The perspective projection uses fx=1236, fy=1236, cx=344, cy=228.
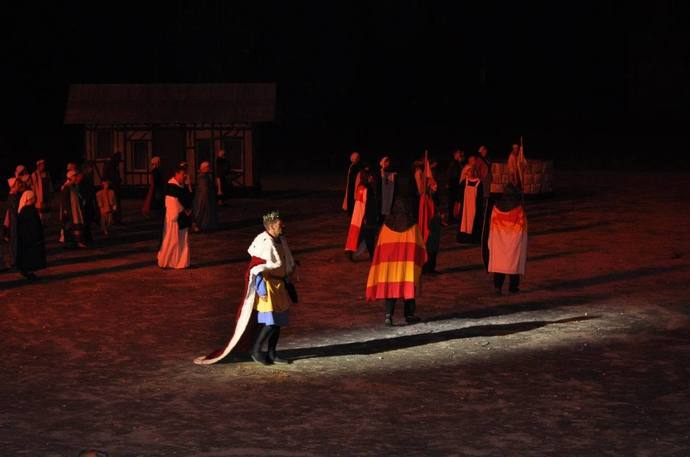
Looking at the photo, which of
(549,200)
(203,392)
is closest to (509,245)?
(203,392)

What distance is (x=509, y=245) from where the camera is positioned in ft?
56.7

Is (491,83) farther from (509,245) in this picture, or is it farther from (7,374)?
(7,374)

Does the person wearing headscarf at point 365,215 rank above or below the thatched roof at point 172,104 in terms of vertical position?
below

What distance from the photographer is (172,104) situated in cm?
3725

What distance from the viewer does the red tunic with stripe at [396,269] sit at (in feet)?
49.2

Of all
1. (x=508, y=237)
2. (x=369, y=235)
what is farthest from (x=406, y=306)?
(x=369, y=235)

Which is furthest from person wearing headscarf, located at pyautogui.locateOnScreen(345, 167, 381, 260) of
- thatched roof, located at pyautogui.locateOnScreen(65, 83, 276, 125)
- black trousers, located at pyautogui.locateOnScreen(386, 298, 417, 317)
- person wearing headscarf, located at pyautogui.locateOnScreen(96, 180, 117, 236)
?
thatched roof, located at pyautogui.locateOnScreen(65, 83, 276, 125)

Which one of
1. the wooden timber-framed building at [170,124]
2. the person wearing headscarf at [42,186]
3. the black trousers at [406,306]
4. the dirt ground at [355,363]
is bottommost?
the dirt ground at [355,363]

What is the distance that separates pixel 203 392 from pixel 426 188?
806 cm

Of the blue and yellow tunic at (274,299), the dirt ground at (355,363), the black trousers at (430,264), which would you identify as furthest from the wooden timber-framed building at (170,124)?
the blue and yellow tunic at (274,299)

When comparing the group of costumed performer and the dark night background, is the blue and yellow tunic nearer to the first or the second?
the group of costumed performer

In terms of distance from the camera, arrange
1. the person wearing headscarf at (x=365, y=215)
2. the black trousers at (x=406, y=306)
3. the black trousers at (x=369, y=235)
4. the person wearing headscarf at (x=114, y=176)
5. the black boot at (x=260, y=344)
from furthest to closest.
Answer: the person wearing headscarf at (x=114, y=176)
the black trousers at (x=369, y=235)
the person wearing headscarf at (x=365, y=215)
the black trousers at (x=406, y=306)
the black boot at (x=260, y=344)

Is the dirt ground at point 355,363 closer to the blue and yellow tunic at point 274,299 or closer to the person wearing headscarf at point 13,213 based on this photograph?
the blue and yellow tunic at point 274,299

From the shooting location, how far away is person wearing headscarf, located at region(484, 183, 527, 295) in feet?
56.7
